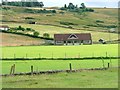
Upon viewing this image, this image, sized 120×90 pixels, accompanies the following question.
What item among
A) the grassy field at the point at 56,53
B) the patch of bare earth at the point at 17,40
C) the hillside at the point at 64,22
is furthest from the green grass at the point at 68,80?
the hillside at the point at 64,22

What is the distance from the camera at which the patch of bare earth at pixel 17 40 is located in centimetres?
8269

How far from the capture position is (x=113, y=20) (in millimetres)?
177125

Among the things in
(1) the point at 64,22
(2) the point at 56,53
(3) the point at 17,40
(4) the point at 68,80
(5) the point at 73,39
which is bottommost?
(5) the point at 73,39

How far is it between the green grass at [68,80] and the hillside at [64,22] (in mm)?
68741

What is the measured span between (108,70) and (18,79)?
333 inches

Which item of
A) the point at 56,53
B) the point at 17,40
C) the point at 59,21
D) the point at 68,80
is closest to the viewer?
the point at 68,80

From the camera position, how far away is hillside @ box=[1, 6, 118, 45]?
377 feet

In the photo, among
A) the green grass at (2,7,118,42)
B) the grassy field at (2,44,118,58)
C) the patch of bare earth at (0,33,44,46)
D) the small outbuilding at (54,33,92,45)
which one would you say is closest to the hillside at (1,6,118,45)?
the green grass at (2,7,118,42)

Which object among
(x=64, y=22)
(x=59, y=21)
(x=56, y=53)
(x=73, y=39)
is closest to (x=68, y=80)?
(x=56, y=53)

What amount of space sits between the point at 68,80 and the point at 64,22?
402 ft

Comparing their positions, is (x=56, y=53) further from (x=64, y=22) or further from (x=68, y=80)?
(x=64, y=22)

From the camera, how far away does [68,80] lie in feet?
88.2

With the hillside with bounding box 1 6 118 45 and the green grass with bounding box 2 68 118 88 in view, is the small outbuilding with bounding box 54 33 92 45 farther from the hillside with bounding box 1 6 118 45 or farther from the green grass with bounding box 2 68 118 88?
the green grass with bounding box 2 68 118 88

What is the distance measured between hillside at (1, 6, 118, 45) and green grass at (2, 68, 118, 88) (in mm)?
68741
